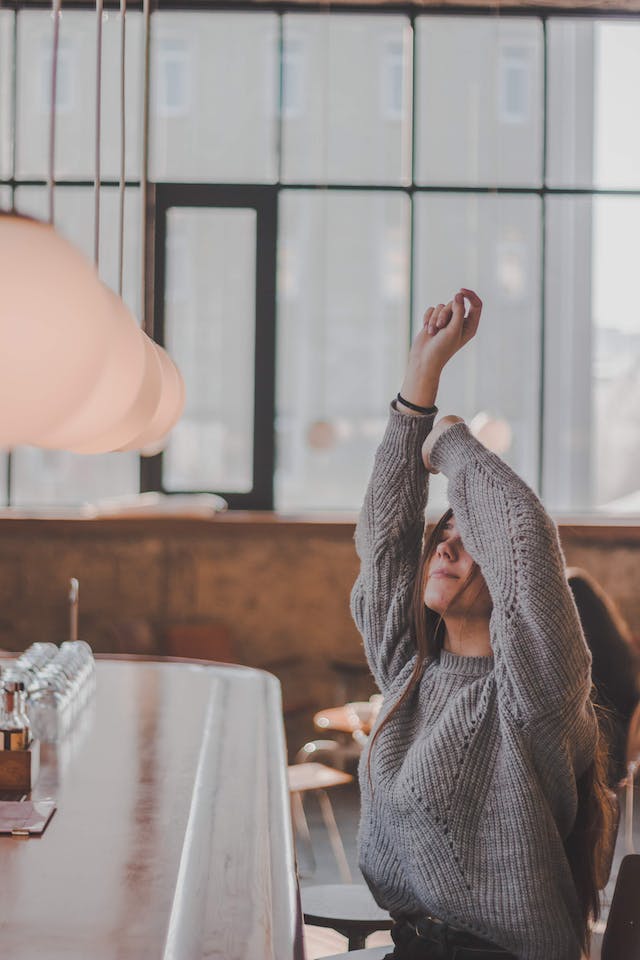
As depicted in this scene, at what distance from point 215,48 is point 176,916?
255 inches

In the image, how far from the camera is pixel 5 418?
1006 mm

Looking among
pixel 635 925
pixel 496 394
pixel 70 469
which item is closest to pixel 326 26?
pixel 496 394

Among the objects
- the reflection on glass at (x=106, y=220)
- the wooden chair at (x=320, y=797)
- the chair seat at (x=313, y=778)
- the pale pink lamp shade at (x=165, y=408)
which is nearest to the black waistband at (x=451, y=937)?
the pale pink lamp shade at (x=165, y=408)

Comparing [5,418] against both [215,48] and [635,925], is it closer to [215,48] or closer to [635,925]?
[635,925]

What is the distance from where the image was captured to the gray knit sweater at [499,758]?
1890 millimetres

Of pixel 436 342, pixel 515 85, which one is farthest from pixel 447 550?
pixel 515 85

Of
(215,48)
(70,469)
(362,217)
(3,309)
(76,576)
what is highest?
(215,48)

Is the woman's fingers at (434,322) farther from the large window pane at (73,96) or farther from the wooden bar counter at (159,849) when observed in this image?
the large window pane at (73,96)

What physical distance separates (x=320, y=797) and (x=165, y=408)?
3964mm

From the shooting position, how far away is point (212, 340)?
7129 mm

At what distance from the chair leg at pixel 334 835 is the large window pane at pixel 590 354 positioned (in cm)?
251

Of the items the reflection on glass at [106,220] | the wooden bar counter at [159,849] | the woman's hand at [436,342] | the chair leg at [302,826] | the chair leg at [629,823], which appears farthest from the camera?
the reflection on glass at [106,220]

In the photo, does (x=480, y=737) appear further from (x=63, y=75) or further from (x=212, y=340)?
(x=63, y=75)

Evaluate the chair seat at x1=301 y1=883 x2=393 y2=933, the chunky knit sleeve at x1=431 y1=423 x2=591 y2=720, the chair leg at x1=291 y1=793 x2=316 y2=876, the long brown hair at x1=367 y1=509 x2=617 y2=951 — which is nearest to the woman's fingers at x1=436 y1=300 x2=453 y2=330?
the chunky knit sleeve at x1=431 y1=423 x2=591 y2=720
